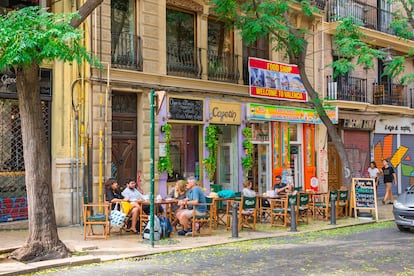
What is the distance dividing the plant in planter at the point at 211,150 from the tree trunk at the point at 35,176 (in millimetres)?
7818

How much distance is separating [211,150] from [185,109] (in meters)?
1.73

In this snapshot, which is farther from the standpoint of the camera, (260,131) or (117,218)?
(260,131)

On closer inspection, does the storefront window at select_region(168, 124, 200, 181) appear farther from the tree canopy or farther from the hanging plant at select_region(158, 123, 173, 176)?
the tree canopy

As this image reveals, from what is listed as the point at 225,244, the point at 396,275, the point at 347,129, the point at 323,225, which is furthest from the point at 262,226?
the point at 347,129

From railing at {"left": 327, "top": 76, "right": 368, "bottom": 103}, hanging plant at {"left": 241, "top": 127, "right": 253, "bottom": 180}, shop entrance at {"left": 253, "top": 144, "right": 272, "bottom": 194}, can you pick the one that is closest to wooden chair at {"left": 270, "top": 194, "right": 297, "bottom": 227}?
hanging plant at {"left": 241, "top": 127, "right": 253, "bottom": 180}

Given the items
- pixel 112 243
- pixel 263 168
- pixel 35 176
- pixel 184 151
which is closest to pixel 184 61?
pixel 184 151

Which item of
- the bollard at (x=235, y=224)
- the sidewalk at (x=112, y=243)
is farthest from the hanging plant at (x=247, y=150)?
the bollard at (x=235, y=224)

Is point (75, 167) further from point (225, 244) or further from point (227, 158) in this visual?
point (227, 158)

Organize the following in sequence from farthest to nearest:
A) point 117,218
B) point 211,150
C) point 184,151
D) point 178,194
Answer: point 211,150, point 184,151, point 178,194, point 117,218

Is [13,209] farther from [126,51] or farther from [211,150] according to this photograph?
[211,150]

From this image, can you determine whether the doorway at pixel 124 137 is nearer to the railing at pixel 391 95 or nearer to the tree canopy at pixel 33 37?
the tree canopy at pixel 33 37

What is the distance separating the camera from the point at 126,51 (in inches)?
576

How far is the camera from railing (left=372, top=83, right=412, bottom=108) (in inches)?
905

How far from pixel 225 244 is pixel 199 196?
60.4 inches
